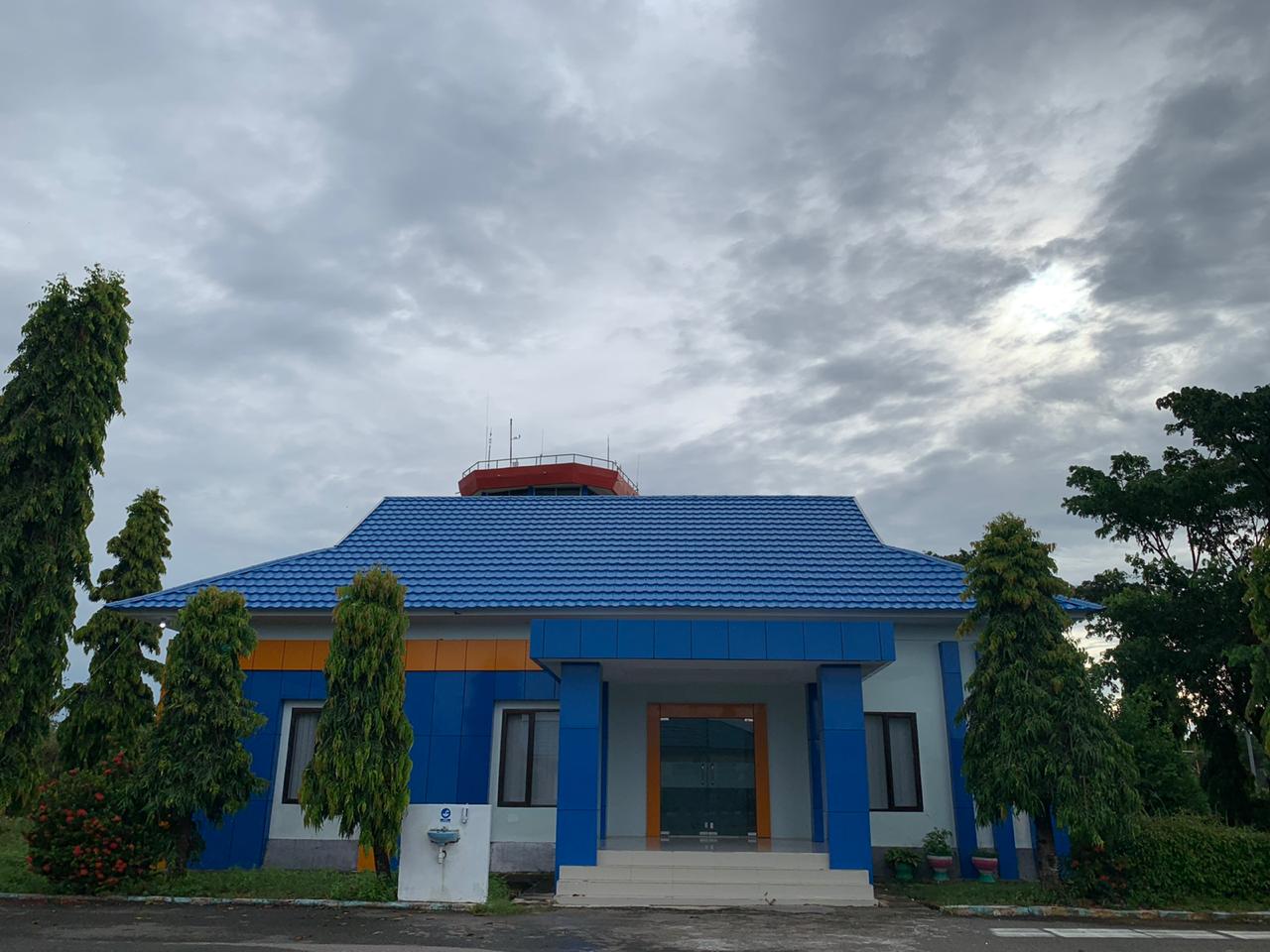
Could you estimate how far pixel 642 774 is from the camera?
56.7 feet

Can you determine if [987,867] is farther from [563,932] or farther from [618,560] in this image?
[618,560]

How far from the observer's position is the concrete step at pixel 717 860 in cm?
1384

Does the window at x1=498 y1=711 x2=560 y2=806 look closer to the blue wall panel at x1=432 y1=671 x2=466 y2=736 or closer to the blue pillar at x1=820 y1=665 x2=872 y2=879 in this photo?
the blue wall panel at x1=432 y1=671 x2=466 y2=736

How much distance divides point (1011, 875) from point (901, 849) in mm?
1821

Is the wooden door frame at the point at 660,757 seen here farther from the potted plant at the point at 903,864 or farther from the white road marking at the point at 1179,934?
the white road marking at the point at 1179,934

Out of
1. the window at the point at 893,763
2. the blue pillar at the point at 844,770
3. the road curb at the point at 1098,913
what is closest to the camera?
the road curb at the point at 1098,913

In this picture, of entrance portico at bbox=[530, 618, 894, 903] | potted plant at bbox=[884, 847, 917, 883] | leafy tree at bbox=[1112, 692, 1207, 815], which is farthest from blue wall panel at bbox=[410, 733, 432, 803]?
leafy tree at bbox=[1112, 692, 1207, 815]

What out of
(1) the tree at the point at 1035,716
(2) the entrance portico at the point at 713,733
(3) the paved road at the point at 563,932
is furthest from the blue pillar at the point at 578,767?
(1) the tree at the point at 1035,716

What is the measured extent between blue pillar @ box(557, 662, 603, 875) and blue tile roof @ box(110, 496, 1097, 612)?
2323 mm

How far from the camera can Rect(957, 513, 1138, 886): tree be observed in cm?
Result: 1247

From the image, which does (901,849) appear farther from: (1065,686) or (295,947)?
(295,947)

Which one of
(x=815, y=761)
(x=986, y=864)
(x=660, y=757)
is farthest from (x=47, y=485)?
(x=986, y=864)

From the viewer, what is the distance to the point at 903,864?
15.2 m

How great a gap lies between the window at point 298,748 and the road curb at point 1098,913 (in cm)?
1123
